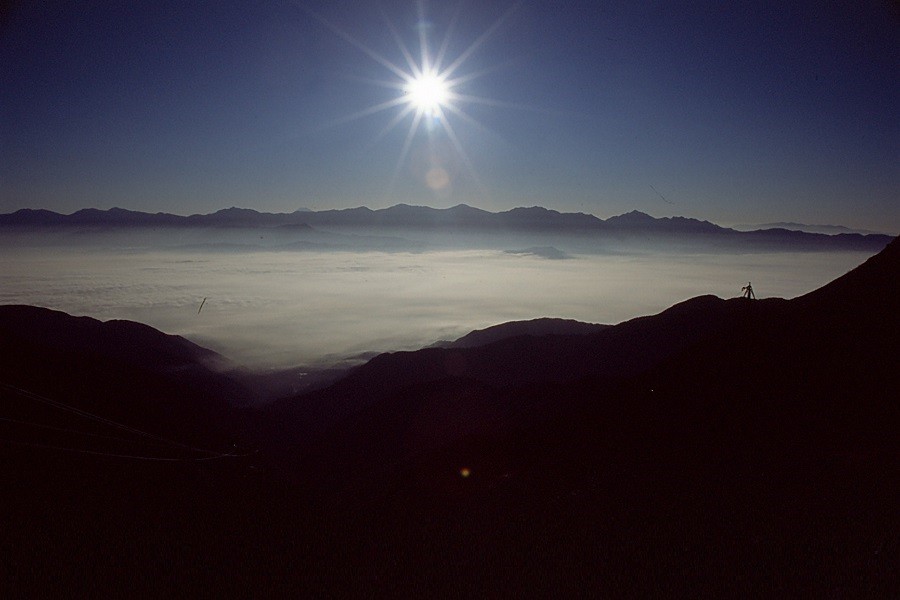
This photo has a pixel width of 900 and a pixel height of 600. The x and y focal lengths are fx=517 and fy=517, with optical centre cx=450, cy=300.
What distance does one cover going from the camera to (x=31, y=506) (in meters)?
27.7

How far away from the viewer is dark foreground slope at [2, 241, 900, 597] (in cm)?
2144

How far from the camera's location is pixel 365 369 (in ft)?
620

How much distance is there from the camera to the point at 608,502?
1160 inches

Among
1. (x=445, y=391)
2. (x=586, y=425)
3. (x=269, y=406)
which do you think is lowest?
(x=269, y=406)

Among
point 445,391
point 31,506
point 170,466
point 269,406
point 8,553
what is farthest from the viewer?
point 269,406

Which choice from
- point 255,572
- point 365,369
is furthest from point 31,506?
point 365,369

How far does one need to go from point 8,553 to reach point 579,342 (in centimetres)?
14119

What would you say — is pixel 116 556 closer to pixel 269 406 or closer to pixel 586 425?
pixel 586 425

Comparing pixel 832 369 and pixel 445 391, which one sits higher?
pixel 832 369

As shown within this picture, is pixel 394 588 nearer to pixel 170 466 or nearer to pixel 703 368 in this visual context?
pixel 170 466

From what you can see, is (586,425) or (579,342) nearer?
(586,425)

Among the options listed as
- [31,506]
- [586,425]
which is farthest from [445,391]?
[31,506]

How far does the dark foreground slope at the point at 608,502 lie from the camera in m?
21.4

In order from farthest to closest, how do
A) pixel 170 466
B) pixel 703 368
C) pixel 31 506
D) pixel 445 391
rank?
pixel 445 391
pixel 703 368
pixel 170 466
pixel 31 506
